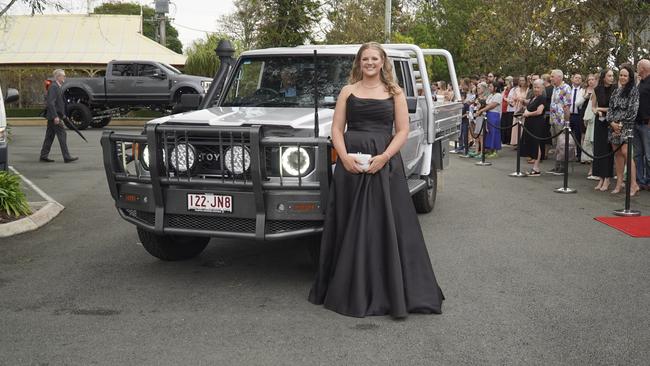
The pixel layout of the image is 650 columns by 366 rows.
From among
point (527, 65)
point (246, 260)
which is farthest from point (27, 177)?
point (527, 65)

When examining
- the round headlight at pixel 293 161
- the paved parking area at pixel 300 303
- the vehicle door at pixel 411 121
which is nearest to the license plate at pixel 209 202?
the round headlight at pixel 293 161

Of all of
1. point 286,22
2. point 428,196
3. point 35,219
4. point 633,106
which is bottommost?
point 35,219

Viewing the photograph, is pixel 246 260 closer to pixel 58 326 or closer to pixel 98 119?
pixel 58 326

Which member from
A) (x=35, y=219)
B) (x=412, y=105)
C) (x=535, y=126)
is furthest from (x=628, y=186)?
(x=35, y=219)

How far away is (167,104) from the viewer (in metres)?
27.1

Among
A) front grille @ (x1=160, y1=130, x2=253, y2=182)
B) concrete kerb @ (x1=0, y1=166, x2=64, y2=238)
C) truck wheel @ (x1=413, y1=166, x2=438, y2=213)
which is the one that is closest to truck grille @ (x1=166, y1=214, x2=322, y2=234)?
front grille @ (x1=160, y1=130, x2=253, y2=182)

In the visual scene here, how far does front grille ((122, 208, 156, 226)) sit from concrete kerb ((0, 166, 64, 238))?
267 centimetres

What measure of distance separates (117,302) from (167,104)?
21982mm

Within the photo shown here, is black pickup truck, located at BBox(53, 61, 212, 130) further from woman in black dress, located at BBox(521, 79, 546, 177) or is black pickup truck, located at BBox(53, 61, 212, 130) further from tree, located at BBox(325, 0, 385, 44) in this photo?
woman in black dress, located at BBox(521, 79, 546, 177)

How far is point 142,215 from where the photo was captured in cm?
Answer: 646

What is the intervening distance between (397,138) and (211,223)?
1682mm

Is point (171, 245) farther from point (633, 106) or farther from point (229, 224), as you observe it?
point (633, 106)

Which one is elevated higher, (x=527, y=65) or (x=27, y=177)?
(x=527, y=65)

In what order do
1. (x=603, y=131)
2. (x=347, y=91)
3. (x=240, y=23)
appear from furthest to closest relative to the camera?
(x=240, y=23)
(x=603, y=131)
(x=347, y=91)
